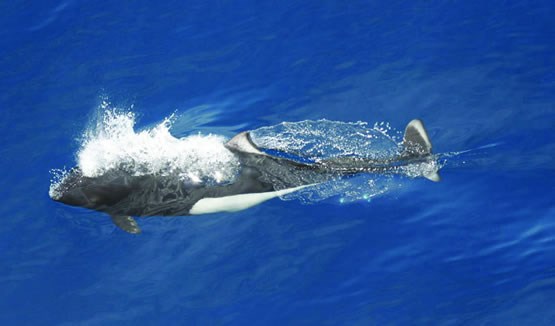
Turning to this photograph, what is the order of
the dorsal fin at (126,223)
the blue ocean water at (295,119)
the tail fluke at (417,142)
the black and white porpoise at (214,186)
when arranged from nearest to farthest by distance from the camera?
1. the blue ocean water at (295,119)
2. the black and white porpoise at (214,186)
3. the dorsal fin at (126,223)
4. the tail fluke at (417,142)

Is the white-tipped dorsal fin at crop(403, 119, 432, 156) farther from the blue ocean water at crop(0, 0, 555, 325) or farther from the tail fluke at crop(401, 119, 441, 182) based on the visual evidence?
the blue ocean water at crop(0, 0, 555, 325)

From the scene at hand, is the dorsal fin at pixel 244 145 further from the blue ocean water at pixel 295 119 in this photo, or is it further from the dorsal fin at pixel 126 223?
the dorsal fin at pixel 126 223

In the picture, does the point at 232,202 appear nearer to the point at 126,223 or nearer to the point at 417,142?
the point at 126,223

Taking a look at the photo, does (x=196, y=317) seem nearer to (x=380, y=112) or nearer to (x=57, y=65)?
(x=380, y=112)

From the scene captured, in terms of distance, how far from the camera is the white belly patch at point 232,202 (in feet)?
23.7

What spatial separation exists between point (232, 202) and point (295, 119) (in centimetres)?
183

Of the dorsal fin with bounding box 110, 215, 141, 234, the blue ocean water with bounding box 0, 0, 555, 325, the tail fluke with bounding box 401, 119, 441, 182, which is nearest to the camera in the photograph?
the blue ocean water with bounding box 0, 0, 555, 325

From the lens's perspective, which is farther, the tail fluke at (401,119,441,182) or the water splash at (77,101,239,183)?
the tail fluke at (401,119,441,182)

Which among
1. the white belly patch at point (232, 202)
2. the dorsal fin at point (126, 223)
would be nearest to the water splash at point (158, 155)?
the white belly patch at point (232, 202)

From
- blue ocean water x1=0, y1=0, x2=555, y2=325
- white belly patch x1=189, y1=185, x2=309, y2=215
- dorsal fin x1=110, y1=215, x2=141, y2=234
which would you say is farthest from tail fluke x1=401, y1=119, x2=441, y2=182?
dorsal fin x1=110, y1=215, x2=141, y2=234

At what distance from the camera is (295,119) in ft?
28.3

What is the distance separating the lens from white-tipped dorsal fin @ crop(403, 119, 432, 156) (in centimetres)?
730

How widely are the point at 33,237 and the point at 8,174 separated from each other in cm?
124

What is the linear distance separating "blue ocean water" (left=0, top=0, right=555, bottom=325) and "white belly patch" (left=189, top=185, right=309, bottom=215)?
17cm
